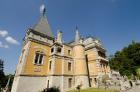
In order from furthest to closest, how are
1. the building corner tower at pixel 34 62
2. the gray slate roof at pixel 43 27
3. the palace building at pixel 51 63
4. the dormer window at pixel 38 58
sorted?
the gray slate roof at pixel 43 27 < the dormer window at pixel 38 58 < the palace building at pixel 51 63 < the building corner tower at pixel 34 62

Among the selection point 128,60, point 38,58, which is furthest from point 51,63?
point 128,60

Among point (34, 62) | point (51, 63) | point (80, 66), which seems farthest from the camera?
point (80, 66)

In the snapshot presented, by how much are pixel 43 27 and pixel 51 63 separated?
1009 cm

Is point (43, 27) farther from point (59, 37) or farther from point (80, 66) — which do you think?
point (80, 66)

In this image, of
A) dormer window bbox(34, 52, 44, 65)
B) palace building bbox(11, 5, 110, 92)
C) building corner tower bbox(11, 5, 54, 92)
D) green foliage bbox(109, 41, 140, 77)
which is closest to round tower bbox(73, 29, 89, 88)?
palace building bbox(11, 5, 110, 92)

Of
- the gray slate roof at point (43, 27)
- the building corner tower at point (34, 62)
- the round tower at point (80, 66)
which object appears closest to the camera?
the building corner tower at point (34, 62)

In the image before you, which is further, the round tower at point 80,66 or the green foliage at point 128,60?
the green foliage at point 128,60

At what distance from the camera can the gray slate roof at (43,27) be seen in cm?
2905

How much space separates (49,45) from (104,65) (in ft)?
53.9

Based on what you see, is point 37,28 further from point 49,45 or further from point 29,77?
point 29,77

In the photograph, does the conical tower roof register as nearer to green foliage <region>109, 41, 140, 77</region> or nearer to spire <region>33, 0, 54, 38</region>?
spire <region>33, 0, 54, 38</region>

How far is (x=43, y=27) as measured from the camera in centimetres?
3083

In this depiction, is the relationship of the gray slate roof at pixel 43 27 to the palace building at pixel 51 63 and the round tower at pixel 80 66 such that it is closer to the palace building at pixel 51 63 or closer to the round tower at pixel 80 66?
the palace building at pixel 51 63

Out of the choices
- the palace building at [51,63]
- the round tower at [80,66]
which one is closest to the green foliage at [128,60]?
the palace building at [51,63]
